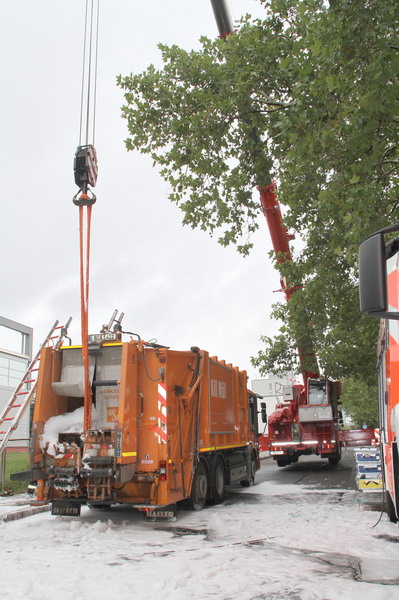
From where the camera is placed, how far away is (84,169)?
23.5ft

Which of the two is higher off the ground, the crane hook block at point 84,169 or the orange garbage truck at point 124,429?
the crane hook block at point 84,169

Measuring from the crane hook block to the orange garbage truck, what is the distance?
2.59 metres

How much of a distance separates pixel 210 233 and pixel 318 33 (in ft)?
19.2

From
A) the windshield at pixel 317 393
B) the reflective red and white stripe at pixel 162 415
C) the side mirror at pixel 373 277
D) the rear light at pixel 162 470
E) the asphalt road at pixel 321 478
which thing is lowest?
the asphalt road at pixel 321 478

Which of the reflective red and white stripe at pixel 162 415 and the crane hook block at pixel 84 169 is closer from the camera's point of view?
the crane hook block at pixel 84 169

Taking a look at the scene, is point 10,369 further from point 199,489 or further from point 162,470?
point 162,470

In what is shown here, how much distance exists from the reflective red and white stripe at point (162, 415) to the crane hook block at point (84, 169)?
3.31 meters

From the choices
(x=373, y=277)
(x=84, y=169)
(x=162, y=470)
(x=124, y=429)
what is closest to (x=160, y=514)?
(x=162, y=470)

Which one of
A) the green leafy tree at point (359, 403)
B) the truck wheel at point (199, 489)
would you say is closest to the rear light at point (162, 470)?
the truck wheel at point (199, 489)

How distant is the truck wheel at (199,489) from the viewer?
9273mm

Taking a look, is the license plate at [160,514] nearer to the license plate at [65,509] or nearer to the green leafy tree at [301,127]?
the license plate at [65,509]

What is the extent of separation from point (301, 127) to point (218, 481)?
679 cm

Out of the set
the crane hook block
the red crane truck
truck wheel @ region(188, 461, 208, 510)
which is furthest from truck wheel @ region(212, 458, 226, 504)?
the red crane truck

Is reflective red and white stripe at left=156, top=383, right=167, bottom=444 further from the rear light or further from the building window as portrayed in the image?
the building window
